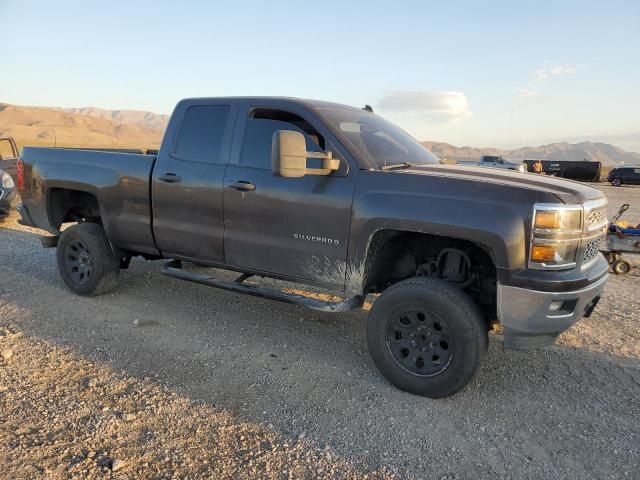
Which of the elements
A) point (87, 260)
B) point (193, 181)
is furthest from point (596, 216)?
point (87, 260)

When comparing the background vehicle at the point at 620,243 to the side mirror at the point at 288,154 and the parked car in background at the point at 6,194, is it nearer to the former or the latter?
the side mirror at the point at 288,154

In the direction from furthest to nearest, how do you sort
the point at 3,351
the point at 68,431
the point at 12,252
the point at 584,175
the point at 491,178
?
the point at 584,175
the point at 12,252
the point at 3,351
the point at 491,178
the point at 68,431

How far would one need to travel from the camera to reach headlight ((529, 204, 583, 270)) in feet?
10.1

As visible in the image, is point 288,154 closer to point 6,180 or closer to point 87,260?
point 87,260

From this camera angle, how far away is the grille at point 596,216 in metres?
3.32

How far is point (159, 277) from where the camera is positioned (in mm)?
6332

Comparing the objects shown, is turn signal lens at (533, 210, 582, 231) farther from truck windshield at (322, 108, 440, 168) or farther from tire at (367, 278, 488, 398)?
truck windshield at (322, 108, 440, 168)

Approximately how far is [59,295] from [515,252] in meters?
4.72

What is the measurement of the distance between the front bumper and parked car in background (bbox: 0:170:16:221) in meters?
9.72

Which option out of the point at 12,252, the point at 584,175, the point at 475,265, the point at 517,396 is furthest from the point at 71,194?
the point at 584,175

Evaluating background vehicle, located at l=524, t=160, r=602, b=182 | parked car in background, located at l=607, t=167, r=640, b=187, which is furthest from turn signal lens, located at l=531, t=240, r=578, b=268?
parked car in background, located at l=607, t=167, r=640, b=187

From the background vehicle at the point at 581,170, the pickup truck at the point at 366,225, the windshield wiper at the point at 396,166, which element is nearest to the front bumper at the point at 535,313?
the pickup truck at the point at 366,225

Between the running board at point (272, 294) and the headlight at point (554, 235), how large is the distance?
1.38 meters

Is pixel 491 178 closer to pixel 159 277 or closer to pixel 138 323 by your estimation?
pixel 138 323
